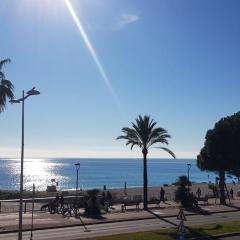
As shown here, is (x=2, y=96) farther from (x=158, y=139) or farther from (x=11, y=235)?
(x=158, y=139)

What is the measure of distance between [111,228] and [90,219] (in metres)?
5.60

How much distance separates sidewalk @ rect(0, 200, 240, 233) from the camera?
1428 inches

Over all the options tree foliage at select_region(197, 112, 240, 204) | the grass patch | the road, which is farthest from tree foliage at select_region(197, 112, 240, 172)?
the grass patch

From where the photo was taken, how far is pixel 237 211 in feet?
165

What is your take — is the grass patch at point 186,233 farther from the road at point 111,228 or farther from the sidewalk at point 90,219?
the sidewalk at point 90,219

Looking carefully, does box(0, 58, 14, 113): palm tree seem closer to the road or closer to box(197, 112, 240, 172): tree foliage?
the road

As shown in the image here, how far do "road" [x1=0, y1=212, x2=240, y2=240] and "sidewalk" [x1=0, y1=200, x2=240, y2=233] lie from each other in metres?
1.29

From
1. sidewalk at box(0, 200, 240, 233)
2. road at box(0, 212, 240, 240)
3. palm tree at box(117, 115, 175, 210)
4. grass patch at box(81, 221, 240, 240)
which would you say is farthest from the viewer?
palm tree at box(117, 115, 175, 210)

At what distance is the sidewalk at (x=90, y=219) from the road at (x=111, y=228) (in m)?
1.29

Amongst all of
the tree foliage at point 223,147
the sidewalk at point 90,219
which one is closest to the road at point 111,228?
the sidewalk at point 90,219

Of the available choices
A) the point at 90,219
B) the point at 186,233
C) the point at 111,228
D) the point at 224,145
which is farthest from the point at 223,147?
the point at 186,233

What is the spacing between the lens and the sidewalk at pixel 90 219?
3628 cm

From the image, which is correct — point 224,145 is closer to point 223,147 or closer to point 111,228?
point 223,147

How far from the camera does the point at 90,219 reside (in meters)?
40.9
